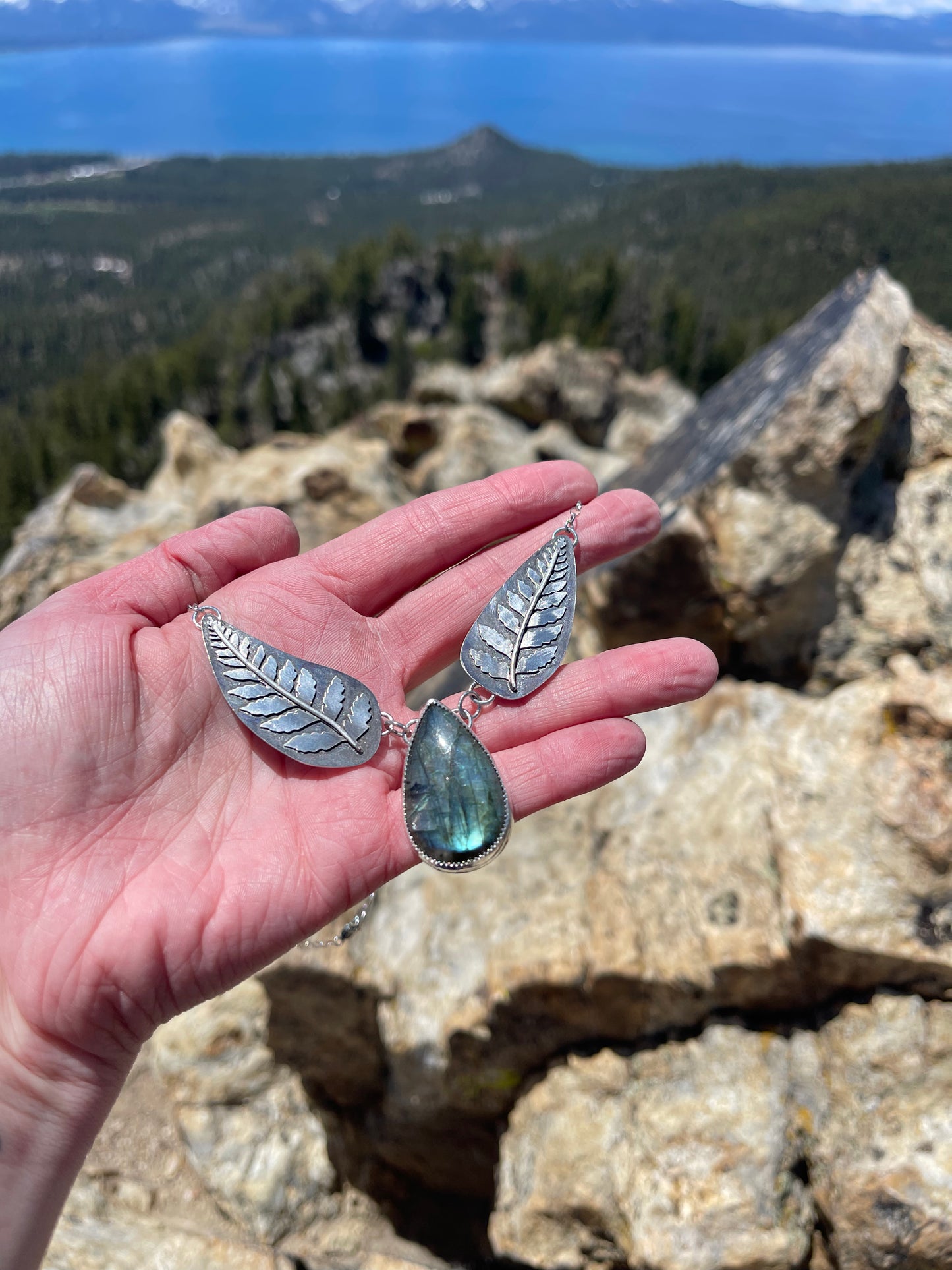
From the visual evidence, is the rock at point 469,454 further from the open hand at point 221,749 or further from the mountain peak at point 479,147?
the mountain peak at point 479,147

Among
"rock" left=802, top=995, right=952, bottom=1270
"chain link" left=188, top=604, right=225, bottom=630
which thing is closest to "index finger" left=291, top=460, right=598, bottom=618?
"chain link" left=188, top=604, right=225, bottom=630

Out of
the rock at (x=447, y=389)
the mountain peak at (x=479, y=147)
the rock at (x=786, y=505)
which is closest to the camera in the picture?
the rock at (x=786, y=505)

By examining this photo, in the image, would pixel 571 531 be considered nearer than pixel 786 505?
Yes

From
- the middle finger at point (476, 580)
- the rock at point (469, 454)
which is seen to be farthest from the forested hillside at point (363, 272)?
the middle finger at point (476, 580)

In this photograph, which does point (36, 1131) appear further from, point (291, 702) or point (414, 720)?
point (414, 720)

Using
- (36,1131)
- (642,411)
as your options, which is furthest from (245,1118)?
(642,411)

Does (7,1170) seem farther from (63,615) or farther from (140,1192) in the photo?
(140,1192)
